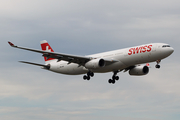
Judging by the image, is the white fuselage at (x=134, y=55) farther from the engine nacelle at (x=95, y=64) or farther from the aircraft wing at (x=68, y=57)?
the aircraft wing at (x=68, y=57)

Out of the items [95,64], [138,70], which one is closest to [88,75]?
[95,64]

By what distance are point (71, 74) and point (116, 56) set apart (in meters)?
9.65

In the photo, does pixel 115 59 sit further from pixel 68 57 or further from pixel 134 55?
pixel 68 57

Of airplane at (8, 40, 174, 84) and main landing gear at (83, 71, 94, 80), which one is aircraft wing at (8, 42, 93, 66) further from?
main landing gear at (83, 71, 94, 80)

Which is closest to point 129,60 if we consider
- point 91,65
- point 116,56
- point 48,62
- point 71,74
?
point 116,56

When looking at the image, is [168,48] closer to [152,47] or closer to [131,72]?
[152,47]

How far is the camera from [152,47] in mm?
46781

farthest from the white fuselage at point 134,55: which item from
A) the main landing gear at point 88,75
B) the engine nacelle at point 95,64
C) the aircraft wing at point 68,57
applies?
the aircraft wing at point 68,57

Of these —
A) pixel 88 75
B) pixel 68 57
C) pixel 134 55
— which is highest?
pixel 68 57

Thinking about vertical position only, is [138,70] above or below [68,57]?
below

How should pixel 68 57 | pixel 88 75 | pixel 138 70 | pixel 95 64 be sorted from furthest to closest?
pixel 138 70
pixel 88 75
pixel 68 57
pixel 95 64

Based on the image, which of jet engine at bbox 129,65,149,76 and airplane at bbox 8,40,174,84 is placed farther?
jet engine at bbox 129,65,149,76

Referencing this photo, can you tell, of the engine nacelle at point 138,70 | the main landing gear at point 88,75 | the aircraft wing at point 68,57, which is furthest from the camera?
the engine nacelle at point 138,70

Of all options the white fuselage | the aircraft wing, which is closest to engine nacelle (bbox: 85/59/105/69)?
the white fuselage
